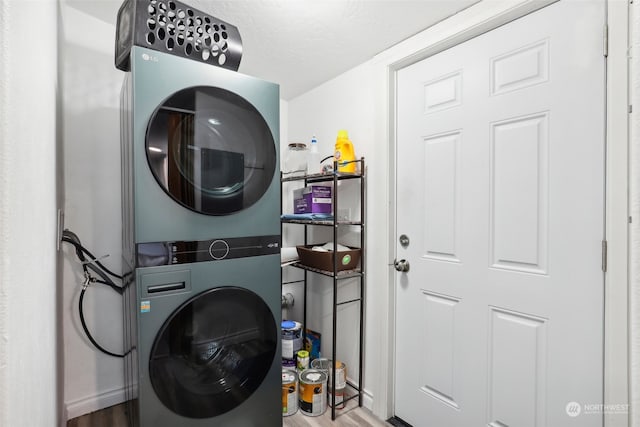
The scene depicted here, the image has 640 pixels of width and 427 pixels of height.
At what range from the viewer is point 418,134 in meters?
1.69

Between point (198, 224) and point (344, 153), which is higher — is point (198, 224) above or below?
below

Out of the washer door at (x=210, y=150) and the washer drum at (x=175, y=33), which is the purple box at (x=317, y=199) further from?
the washer drum at (x=175, y=33)

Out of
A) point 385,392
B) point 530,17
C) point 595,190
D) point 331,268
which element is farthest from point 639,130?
point 385,392

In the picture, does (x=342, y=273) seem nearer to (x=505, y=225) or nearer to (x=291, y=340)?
(x=291, y=340)

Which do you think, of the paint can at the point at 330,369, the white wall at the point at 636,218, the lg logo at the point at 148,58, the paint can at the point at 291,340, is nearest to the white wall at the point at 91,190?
the lg logo at the point at 148,58

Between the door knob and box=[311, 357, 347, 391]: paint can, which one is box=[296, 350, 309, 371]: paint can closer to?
box=[311, 357, 347, 391]: paint can

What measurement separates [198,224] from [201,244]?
0.08 meters

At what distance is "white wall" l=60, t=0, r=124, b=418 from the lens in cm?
165

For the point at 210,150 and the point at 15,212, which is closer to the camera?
the point at 15,212

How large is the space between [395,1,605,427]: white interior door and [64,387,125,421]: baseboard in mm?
1634

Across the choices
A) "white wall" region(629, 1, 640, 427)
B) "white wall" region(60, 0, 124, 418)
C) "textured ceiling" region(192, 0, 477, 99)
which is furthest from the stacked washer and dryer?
"white wall" region(629, 1, 640, 427)

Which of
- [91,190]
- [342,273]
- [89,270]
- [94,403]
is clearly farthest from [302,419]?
[91,190]

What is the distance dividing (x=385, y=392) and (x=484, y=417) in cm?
53

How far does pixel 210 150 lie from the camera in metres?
1.19
